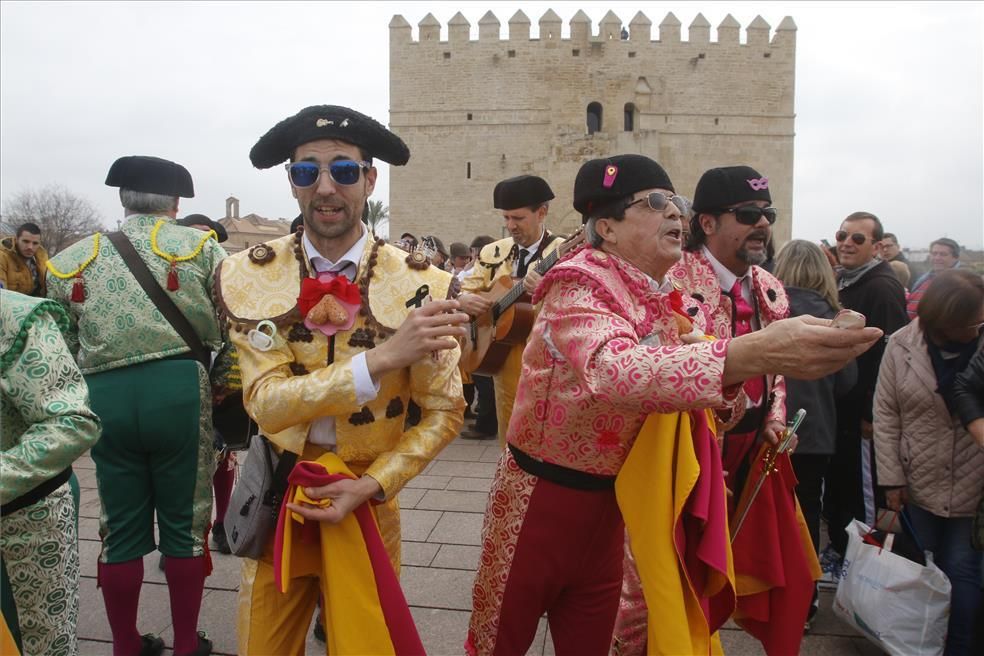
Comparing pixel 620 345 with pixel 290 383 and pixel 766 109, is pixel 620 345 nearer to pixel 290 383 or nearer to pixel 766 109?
pixel 290 383

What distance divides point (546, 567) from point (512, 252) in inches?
120

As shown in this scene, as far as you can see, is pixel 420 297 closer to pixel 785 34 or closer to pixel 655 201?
pixel 655 201

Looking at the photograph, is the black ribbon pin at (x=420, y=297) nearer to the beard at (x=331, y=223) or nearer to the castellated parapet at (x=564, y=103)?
the beard at (x=331, y=223)

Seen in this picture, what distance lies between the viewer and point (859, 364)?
4258mm

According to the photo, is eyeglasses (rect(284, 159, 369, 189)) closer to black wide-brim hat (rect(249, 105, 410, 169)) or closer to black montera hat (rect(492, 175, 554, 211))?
black wide-brim hat (rect(249, 105, 410, 169))

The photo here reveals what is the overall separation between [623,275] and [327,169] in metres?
1.02

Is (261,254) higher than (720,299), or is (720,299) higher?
(261,254)

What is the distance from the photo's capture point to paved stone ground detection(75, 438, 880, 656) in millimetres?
3250

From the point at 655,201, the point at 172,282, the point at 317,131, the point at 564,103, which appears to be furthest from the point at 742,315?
the point at 564,103

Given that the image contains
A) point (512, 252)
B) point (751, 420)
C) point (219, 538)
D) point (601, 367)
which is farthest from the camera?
point (512, 252)

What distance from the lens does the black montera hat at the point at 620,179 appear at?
2059 mm

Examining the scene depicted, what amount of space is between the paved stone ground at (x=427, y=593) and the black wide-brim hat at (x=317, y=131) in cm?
240

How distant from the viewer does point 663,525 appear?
1.87 metres

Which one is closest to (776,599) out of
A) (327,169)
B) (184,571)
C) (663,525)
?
(663,525)
